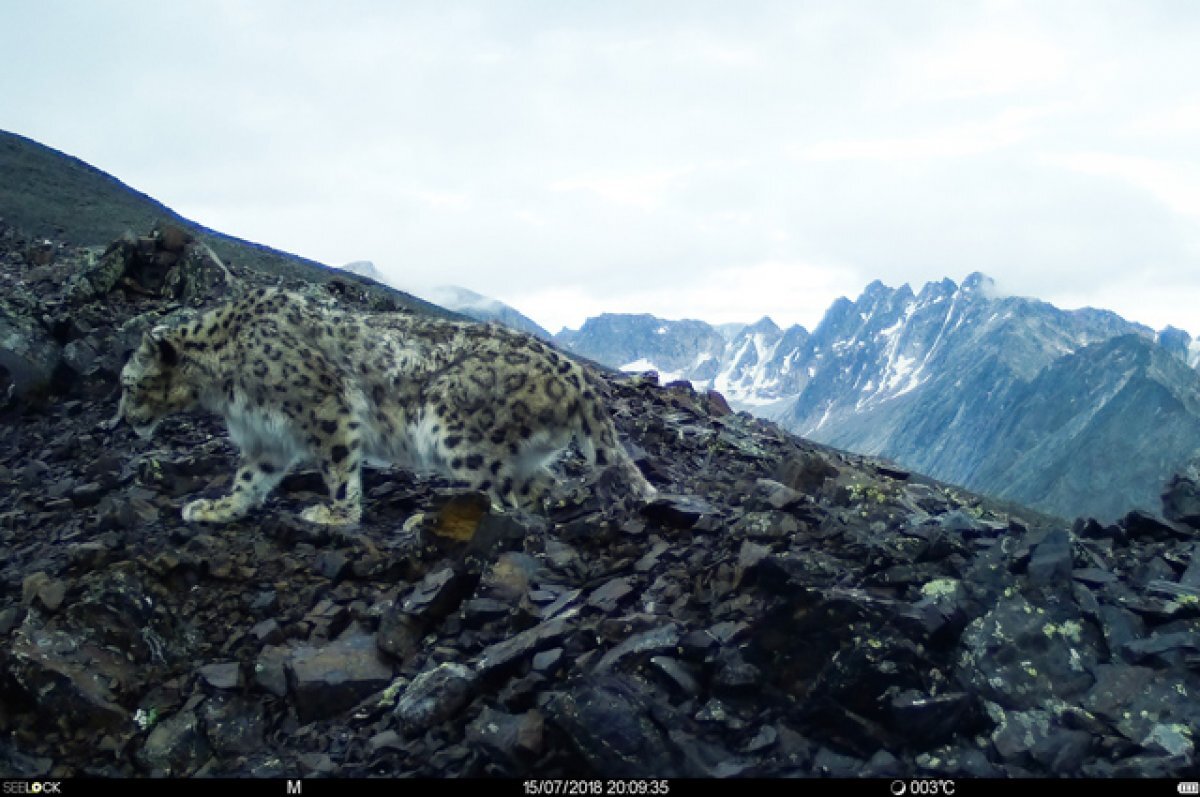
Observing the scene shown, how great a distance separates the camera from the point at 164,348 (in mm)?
11336

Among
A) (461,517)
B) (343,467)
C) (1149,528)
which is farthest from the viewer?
(343,467)

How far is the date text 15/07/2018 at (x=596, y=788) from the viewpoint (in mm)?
5344

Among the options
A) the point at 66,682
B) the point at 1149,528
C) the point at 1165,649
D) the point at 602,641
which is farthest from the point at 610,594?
the point at 1149,528

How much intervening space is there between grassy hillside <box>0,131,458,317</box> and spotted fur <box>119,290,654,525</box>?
4030 cm

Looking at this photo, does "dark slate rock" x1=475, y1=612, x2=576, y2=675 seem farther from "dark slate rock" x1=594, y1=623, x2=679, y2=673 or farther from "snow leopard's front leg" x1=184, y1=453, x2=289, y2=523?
"snow leopard's front leg" x1=184, y1=453, x2=289, y2=523

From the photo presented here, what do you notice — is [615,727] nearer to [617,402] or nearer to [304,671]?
[304,671]

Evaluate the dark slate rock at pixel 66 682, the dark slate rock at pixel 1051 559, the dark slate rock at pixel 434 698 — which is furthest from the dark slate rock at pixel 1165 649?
the dark slate rock at pixel 66 682

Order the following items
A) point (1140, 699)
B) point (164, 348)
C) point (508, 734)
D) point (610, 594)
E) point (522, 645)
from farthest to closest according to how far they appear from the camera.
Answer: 1. point (164, 348)
2. point (610, 594)
3. point (522, 645)
4. point (1140, 699)
5. point (508, 734)

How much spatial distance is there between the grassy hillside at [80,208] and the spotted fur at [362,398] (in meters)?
40.3

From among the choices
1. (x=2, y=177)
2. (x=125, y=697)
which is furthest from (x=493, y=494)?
(x=2, y=177)

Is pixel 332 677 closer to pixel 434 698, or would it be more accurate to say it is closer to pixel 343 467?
pixel 434 698

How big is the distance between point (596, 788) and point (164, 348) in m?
8.97

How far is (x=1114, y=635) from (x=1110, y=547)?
3.17m

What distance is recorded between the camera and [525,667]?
21.2 ft
